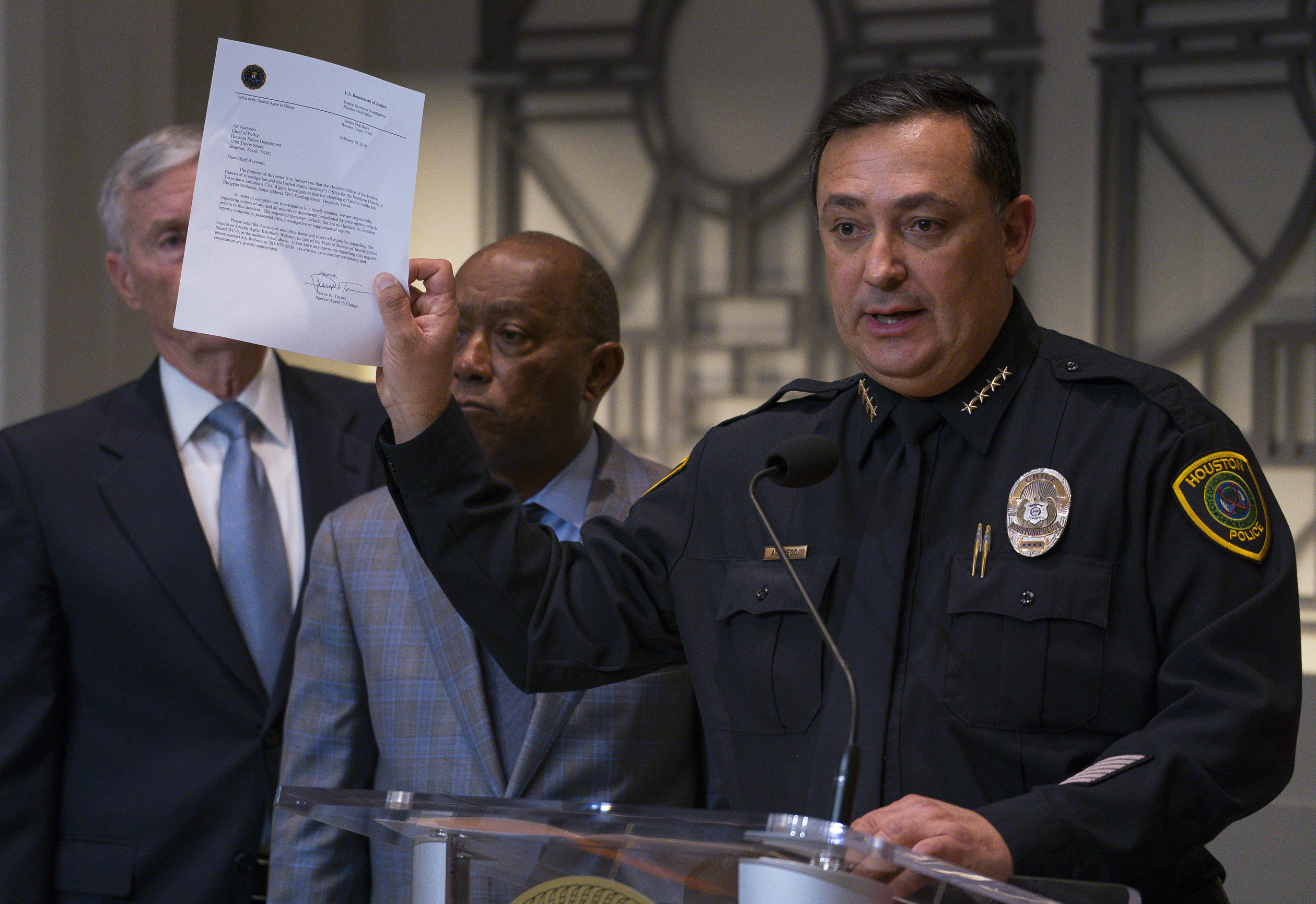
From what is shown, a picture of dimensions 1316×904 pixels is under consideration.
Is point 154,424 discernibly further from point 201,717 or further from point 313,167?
point 313,167

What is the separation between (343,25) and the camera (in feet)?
11.7

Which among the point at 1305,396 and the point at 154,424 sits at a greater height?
the point at 1305,396

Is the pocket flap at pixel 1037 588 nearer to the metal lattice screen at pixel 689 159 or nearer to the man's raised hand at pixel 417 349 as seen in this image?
the man's raised hand at pixel 417 349

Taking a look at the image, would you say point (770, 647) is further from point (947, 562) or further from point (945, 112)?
point (945, 112)

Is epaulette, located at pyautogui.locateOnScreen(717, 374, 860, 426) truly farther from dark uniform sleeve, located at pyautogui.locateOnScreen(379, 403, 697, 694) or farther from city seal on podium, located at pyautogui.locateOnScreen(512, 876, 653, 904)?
city seal on podium, located at pyautogui.locateOnScreen(512, 876, 653, 904)

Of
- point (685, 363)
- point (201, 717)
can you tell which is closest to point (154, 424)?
point (201, 717)

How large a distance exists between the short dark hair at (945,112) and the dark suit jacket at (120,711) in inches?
42.5

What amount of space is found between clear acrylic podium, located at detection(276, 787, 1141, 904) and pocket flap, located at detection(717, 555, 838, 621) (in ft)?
1.33

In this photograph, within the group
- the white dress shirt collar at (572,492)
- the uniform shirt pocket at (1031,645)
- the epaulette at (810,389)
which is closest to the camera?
the uniform shirt pocket at (1031,645)

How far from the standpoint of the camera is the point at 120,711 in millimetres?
1785

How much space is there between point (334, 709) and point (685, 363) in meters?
1.88

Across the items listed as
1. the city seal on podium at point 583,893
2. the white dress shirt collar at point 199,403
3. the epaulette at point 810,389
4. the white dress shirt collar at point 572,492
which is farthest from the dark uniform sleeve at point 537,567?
the white dress shirt collar at point 199,403

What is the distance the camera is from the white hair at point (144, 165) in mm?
1954
